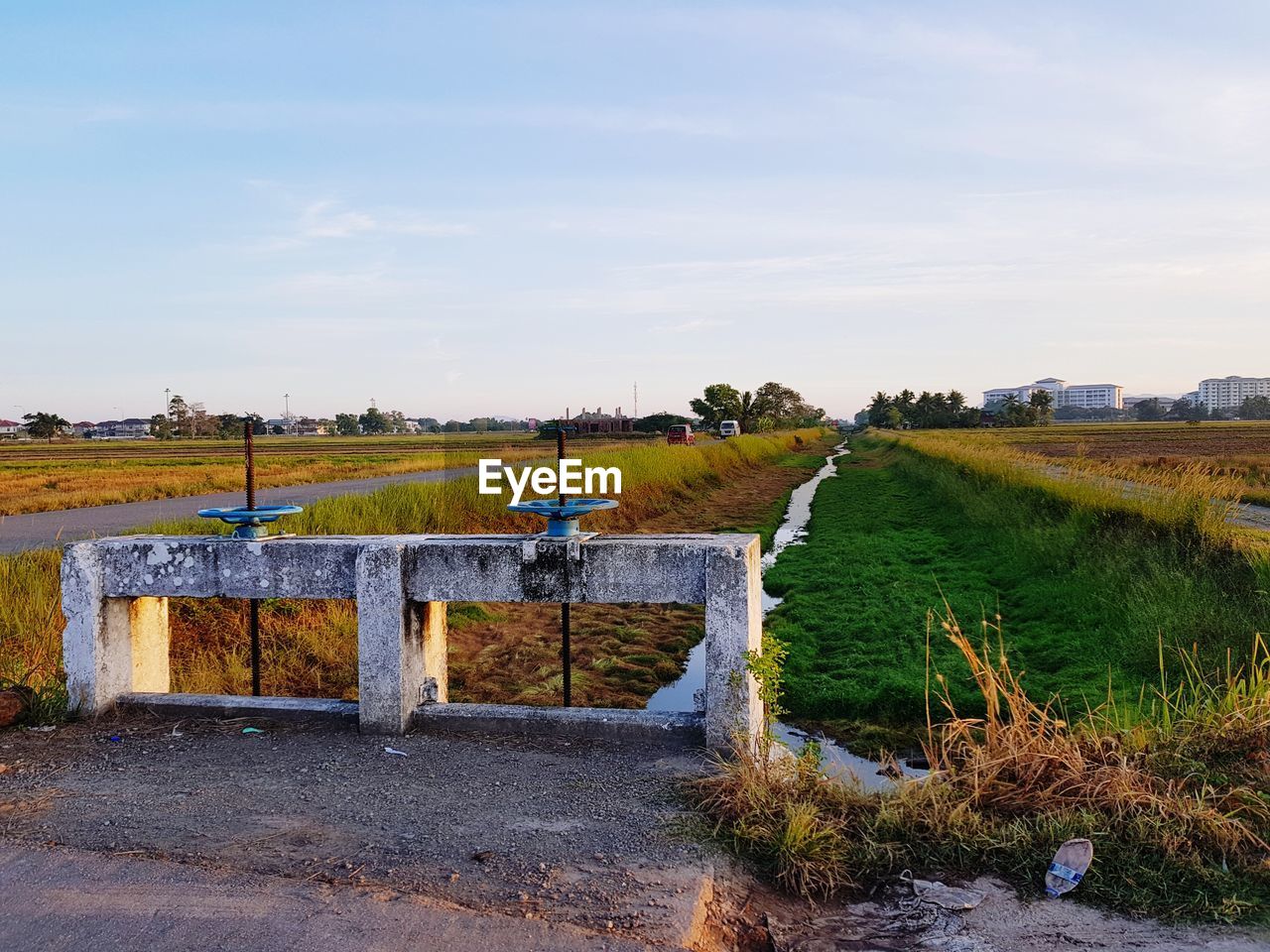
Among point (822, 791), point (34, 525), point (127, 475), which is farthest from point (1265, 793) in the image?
point (127, 475)

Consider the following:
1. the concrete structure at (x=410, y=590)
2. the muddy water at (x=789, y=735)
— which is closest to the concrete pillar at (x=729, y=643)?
the concrete structure at (x=410, y=590)

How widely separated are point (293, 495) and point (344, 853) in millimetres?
16479

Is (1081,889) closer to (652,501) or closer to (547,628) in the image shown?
(547,628)

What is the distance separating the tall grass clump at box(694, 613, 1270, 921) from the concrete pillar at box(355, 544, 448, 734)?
175 centimetres

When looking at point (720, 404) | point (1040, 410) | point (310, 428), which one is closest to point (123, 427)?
point (310, 428)

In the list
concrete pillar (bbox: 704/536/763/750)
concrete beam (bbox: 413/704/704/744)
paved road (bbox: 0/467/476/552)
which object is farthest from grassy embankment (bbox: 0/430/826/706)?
concrete pillar (bbox: 704/536/763/750)

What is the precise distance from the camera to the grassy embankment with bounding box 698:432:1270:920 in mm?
3838

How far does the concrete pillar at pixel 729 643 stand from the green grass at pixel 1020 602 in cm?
213

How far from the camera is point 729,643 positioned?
4.64 m

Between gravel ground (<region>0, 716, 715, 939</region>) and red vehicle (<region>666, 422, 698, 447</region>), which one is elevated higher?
red vehicle (<region>666, 422, 698, 447</region>)

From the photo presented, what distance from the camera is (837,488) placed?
31.2 metres

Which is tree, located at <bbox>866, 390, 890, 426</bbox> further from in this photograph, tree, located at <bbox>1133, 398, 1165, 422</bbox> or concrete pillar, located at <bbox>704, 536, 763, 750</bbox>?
concrete pillar, located at <bbox>704, 536, 763, 750</bbox>

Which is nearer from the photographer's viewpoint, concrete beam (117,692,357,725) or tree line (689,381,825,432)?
concrete beam (117,692,357,725)

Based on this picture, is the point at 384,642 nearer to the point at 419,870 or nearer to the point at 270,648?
the point at 419,870
